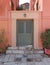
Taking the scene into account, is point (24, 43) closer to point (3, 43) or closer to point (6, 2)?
point (3, 43)

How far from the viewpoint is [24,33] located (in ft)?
44.8

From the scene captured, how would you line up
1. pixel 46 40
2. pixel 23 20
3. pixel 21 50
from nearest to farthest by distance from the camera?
pixel 46 40 < pixel 21 50 < pixel 23 20

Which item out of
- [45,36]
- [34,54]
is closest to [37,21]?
[45,36]

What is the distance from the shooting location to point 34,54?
12.2 m

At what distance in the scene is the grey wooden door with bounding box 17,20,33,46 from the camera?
13.6m

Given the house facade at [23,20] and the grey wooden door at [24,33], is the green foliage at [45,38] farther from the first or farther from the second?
the grey wooden door at [24,33]

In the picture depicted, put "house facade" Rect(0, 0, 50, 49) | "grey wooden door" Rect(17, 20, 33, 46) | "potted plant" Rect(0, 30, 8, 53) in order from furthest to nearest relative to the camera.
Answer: "grey wooden door" Rect(17, 20, 33, 46), "house facade" Rect(0, 0, 50, 49), "potted plant" Rect(0, 30, 8, 53)

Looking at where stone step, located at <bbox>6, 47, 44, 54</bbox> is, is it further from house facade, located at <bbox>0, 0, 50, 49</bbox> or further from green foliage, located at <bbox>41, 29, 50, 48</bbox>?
green foliage, located at <bbox>41, 29, 50, 48</bbox>

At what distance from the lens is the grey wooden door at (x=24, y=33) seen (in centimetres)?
1361

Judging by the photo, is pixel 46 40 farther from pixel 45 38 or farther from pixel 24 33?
pixel 24 33

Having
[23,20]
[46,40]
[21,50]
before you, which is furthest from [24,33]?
[46,40]

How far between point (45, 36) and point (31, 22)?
6.55 ft

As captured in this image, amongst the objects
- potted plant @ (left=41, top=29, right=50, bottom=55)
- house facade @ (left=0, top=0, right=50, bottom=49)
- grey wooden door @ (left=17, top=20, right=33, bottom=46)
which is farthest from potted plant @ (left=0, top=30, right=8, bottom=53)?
potted plant @ (left=41, top=29, right=50, bottom=55)

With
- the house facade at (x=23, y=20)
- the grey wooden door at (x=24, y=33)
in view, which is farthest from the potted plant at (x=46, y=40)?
the grey wooden door at (x=24, y=33)
